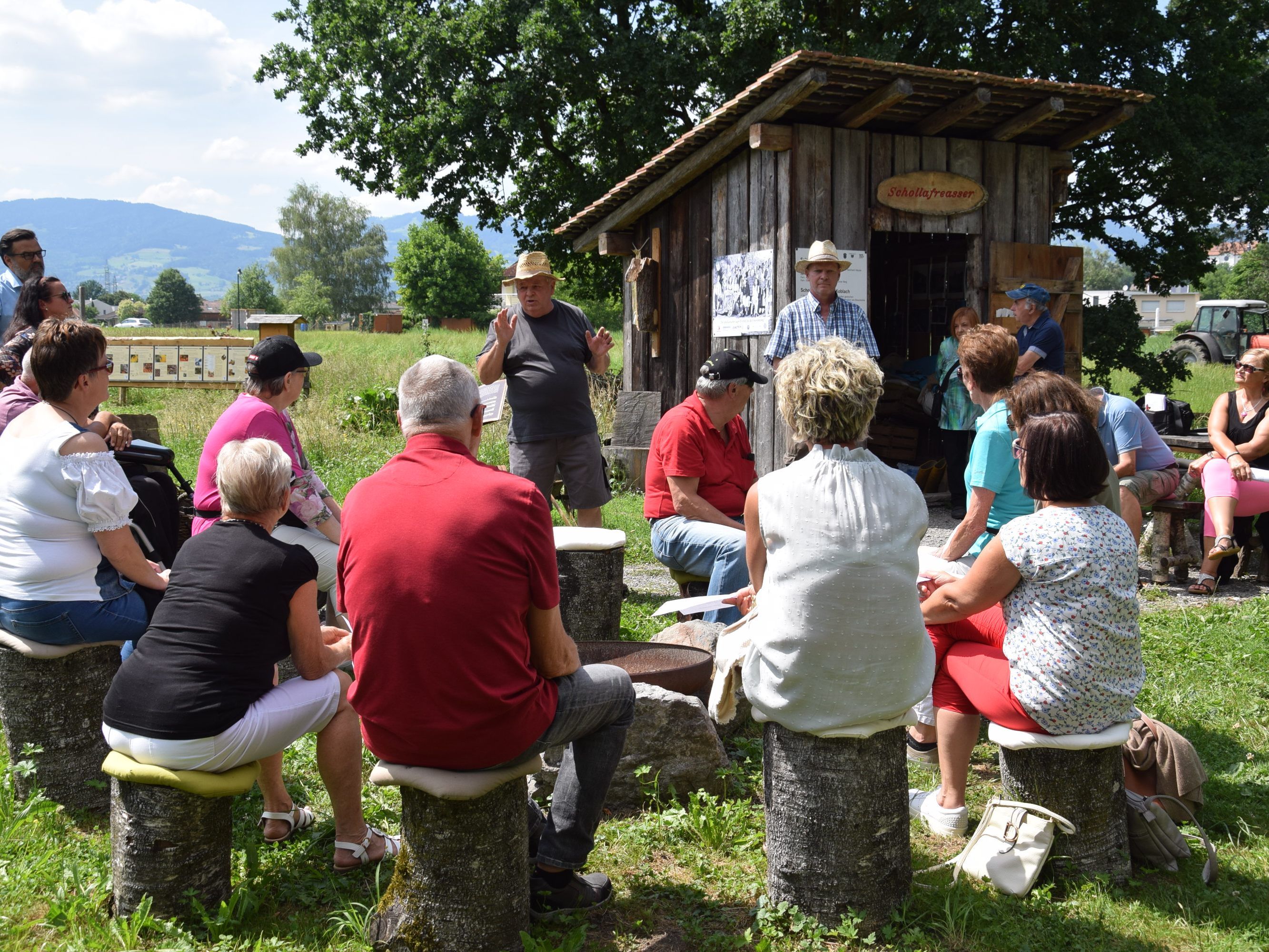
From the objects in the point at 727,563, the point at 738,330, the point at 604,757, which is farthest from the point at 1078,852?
the point at 738,330

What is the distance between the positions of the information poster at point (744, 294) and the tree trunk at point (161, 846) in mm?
6610

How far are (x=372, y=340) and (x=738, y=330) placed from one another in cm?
2950

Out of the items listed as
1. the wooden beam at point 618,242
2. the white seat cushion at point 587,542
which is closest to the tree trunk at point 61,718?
the white seat cushion at point 587,542

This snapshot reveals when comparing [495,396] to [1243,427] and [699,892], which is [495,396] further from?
[1243,427]

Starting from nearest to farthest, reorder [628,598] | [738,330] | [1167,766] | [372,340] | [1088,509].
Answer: [1088,509] < [1167,766] < [628,598] < [738,330] < [372,340]

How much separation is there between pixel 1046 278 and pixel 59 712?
849cm

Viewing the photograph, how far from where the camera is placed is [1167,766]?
3.49 metres

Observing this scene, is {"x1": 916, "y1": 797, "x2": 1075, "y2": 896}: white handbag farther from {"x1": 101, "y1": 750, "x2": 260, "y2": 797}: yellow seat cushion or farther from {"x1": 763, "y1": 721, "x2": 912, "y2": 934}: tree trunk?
{"x1": 101, "y1": 750, "x2": 260, "y2": 797}: yellow seat cushion

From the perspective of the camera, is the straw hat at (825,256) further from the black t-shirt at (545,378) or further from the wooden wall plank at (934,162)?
the wooden wall plank at (934,162)

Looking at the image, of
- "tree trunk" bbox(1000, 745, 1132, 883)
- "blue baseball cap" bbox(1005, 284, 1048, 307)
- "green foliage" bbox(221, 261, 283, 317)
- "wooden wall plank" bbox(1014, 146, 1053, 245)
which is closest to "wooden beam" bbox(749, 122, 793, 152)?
"blue baseball cap" bbox(1005, 284, 1048, 307)

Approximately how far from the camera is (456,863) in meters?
2.68

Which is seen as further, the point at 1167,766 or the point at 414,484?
the point at 1167,766

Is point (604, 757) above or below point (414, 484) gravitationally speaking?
below

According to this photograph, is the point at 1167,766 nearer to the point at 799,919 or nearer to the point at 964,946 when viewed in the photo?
the point at 964,946
